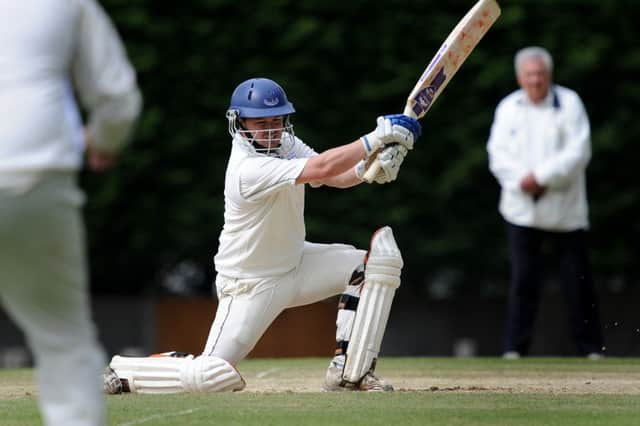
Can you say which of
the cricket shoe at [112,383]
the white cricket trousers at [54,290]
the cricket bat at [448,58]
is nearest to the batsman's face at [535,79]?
the cricket bat at [448,58]

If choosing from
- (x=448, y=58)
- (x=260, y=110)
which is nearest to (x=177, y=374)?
(x=260, y=110)

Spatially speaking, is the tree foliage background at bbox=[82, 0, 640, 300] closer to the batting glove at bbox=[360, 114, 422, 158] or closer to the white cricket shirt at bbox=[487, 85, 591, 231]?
the white cricket shirt at bbox=[487, 85, 591, 231]

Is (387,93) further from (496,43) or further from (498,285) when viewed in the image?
(498,285)

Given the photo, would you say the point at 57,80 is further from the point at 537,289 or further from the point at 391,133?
the point at 537,289

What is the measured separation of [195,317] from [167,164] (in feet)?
4.20

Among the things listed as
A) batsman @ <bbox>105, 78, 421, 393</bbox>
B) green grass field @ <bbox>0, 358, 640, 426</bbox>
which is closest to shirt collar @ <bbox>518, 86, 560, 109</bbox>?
green grass field @ <bbox>0, 358, 640, 426</bbox>

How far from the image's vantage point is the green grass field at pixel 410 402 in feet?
16.6

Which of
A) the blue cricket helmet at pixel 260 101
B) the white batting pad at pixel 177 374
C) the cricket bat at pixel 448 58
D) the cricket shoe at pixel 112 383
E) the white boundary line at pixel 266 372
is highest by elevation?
the cricket bat at pixel 448 58

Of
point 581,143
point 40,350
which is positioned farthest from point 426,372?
point 40,350

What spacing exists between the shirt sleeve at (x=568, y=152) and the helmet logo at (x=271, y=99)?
9.30 ft

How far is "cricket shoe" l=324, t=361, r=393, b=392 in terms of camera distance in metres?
5.95

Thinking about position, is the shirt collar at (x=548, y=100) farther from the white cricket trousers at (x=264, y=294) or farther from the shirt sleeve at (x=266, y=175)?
the shirt sleeve at (x=266, y=175)

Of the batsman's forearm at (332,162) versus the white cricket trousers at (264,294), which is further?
the white cricket trousers at (264,294)

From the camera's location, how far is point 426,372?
24.4ft
